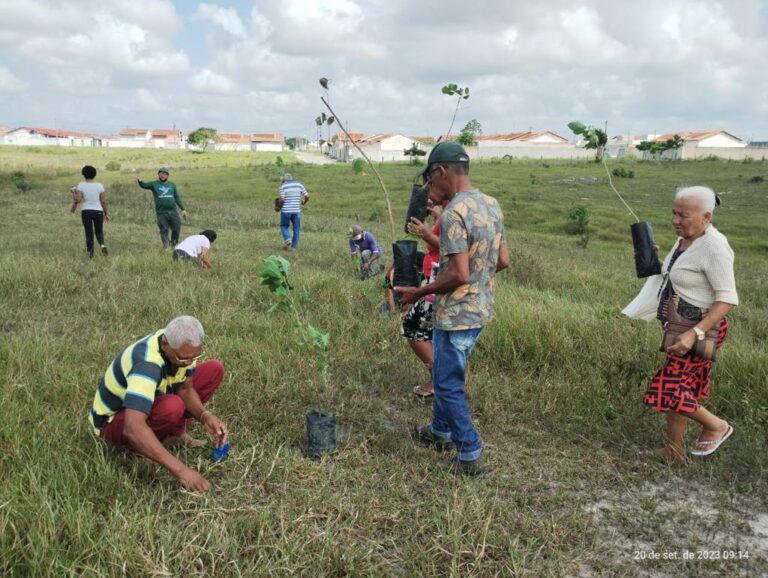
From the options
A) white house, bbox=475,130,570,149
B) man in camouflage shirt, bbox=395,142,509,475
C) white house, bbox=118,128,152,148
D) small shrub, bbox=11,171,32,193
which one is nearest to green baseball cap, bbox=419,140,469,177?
man in camouflage shirt, bbox=395,142,509,475

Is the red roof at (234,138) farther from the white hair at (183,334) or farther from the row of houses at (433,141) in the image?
the white hair at (183,334)

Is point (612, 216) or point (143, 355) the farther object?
point (612, 216)

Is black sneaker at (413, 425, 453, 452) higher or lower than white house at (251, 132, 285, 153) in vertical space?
lower

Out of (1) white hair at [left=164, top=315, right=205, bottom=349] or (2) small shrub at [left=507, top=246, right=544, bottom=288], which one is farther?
(2) small shrub at [left=507, top=246, right=544, bottom=288]

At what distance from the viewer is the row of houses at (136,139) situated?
11400 cm

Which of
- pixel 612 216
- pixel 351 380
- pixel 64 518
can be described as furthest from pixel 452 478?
pixel 612 216

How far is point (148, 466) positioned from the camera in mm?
2992

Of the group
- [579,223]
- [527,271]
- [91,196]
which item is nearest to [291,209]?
[91,196]

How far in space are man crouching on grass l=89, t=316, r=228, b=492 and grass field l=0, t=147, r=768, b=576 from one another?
163 mm

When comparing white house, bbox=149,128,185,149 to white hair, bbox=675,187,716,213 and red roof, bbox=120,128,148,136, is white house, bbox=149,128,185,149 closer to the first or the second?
red roof, bbox=120,128,148,136

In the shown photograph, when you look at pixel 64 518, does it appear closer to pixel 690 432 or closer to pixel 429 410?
pixel 429 410

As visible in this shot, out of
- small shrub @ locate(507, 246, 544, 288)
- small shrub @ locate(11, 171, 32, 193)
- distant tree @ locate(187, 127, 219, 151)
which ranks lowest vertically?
small shrub @ locate(507, 246, 544, 288)

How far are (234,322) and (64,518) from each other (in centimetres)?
300

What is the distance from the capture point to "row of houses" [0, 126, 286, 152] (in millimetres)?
114000
